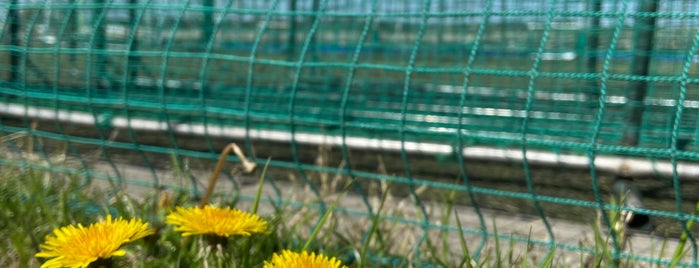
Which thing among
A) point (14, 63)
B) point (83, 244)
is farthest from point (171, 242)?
point (14, 63)

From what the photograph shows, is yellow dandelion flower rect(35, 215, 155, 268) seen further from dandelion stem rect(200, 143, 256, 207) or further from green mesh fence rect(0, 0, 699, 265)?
green mesh fence rect(0, 0, 699, 265)

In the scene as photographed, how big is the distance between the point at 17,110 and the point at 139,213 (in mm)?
1139

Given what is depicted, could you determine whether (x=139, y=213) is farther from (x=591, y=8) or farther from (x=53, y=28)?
(x=591, y=8)

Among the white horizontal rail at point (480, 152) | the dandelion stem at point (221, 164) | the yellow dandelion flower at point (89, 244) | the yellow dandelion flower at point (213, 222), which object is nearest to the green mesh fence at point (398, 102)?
the white horizontal rail at point (480, 152)

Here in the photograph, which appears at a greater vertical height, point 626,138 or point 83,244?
point 83,244

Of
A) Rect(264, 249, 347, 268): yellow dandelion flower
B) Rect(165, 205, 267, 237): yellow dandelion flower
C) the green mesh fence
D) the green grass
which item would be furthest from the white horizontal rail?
Rect(264, 249, 347, 268): yellow dandelion flower

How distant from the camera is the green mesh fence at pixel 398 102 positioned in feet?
4.27

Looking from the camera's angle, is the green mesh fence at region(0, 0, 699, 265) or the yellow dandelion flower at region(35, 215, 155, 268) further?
the green mesh fence at region(0, 0, 699, 265)

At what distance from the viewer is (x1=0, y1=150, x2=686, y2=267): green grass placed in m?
0.94

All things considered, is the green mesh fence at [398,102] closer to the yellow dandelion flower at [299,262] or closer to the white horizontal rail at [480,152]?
the white horizontal rail at [480,152]

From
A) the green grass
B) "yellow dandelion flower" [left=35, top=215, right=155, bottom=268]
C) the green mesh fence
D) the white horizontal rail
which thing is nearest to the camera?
"yellow dandelion flower" [left=35, top=215, right=155, bottom=268]

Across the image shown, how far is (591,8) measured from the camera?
2.63m

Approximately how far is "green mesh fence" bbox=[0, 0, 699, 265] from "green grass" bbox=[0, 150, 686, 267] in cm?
5

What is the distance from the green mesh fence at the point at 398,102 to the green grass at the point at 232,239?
0.05 m
